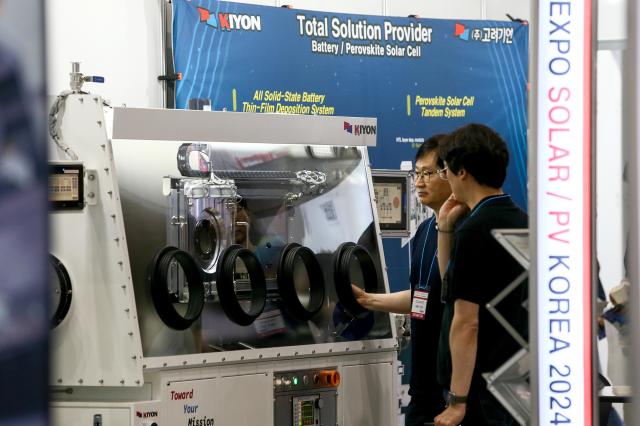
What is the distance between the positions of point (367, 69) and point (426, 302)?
354 cm

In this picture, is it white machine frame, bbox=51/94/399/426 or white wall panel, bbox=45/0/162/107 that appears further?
white wall panel, bbox=45/0/162/107

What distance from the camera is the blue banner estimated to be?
7230mm

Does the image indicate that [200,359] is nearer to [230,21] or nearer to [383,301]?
[383,301]

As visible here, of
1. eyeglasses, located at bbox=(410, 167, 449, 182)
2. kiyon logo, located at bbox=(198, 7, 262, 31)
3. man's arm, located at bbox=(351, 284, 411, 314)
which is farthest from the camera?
kiyon logo, located at bbox=(198, 7, 262, 31)

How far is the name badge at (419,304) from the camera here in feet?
15.9

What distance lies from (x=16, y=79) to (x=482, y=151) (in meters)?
3.44

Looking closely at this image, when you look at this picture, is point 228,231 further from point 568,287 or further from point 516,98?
point 516,98

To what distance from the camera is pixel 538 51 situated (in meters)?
2.28

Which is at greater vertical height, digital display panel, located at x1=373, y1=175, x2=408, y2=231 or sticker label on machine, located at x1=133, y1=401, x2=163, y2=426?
digital display panel, located at x1=373, y1=175, x2=408, y2=231

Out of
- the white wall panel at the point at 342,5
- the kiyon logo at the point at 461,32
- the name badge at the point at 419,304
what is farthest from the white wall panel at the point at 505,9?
the name badge at the point at 419,304

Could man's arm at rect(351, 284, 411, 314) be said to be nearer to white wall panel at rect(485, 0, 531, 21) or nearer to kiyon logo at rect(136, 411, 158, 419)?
kiyon logo at rect(136, 411, 158, 419)

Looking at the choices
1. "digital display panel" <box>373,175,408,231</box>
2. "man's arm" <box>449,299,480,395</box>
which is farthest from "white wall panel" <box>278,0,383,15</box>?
"man's arm" <box>449,299,480,395</box>

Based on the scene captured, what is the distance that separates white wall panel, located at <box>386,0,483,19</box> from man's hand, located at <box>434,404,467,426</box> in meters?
5.07

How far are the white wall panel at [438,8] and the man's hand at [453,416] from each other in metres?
5.07
